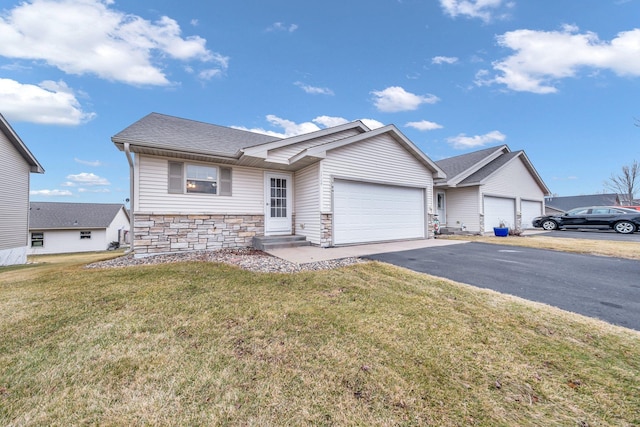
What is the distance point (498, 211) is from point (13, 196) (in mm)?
25081

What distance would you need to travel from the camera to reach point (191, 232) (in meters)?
7.88

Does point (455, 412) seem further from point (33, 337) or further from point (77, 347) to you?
point (33, 337)

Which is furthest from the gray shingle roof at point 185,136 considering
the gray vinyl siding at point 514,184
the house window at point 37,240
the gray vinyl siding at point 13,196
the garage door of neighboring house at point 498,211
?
the house window at point 37,240

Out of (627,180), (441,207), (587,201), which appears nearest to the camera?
(441,207)

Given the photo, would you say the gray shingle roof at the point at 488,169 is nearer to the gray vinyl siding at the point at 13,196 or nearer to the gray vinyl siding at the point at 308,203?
the gray vinyl siding at the point at 308,203

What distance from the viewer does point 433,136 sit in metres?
21.8

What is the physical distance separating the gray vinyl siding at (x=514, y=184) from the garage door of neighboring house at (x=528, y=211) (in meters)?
0.35

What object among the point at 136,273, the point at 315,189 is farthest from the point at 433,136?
the point at 136,273

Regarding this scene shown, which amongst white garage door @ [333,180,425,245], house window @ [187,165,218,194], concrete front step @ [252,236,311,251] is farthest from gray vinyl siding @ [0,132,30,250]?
white garage door @ [333,180,425,245]

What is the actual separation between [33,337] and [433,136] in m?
25.0

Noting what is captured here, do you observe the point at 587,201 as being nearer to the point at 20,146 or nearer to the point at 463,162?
the point at 463,162

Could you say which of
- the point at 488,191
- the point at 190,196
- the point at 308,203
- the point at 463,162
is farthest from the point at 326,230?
the point at 463,162

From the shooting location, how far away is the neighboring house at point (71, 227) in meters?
21.7

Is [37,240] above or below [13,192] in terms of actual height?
below
